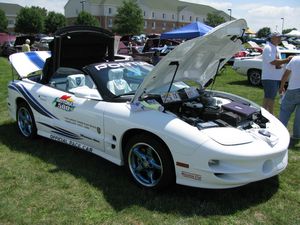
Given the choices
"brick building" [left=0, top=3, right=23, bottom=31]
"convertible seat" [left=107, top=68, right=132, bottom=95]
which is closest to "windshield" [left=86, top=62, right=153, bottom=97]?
"convertible seat" [left=107, top=68, right=132, bottom=95]

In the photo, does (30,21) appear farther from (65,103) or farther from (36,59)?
(65,103)

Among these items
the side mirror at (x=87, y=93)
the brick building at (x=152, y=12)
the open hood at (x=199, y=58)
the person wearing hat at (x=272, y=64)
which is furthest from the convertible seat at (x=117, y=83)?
the brick building at (x=152, y=12)

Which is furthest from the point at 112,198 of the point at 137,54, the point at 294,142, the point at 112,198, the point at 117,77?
the point at 137,54

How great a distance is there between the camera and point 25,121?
19.3ft

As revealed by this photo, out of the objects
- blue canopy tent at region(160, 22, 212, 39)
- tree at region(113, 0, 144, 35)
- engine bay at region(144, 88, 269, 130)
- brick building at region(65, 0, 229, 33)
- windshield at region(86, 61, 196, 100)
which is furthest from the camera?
brick building at region(65, 0, 229, 33)

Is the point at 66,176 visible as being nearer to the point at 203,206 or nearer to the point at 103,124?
the point at 103,124

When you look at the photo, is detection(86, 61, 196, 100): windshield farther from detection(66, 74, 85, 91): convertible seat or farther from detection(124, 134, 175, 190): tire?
detection(124, 134, 175, 190): tire

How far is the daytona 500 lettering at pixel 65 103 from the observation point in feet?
15.8

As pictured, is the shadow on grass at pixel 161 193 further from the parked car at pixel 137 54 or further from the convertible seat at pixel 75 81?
the parked car at pixel 137 54

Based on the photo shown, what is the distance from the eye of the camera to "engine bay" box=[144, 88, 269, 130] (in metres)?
4.09

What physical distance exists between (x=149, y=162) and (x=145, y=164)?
2.9 inches

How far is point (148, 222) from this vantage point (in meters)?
3.43

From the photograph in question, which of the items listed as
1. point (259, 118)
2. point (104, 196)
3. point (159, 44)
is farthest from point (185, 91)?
point (159, 44)

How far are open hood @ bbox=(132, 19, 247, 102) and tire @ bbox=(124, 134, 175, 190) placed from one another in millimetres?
573
